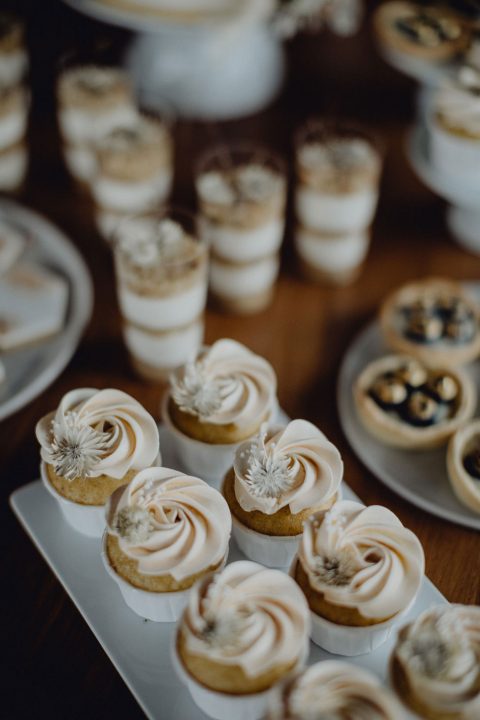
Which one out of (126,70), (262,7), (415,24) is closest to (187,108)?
(126,70)

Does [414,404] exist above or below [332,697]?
below

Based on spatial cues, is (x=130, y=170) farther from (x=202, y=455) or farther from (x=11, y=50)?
(x=202, y=455)

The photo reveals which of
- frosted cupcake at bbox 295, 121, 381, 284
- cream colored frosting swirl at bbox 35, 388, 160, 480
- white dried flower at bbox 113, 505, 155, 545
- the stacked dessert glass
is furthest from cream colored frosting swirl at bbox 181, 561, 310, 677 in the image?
the stacked dessert glass

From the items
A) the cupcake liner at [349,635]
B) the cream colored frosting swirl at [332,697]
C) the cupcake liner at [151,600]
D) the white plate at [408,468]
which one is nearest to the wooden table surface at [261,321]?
the white plate at [408,468]

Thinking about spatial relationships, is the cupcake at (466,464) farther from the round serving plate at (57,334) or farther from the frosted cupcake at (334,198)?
the round serving plate at (57,334)

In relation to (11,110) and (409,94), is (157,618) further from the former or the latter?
(409,94)

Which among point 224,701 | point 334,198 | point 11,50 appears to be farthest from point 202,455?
point 11,50

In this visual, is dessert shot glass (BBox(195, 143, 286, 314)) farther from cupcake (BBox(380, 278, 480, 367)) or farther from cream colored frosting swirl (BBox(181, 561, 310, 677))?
cream colored frosting swirl (BBox(181, 561, 310, 677))

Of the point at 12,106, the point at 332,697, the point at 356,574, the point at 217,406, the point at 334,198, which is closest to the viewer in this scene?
the point at 332,697
